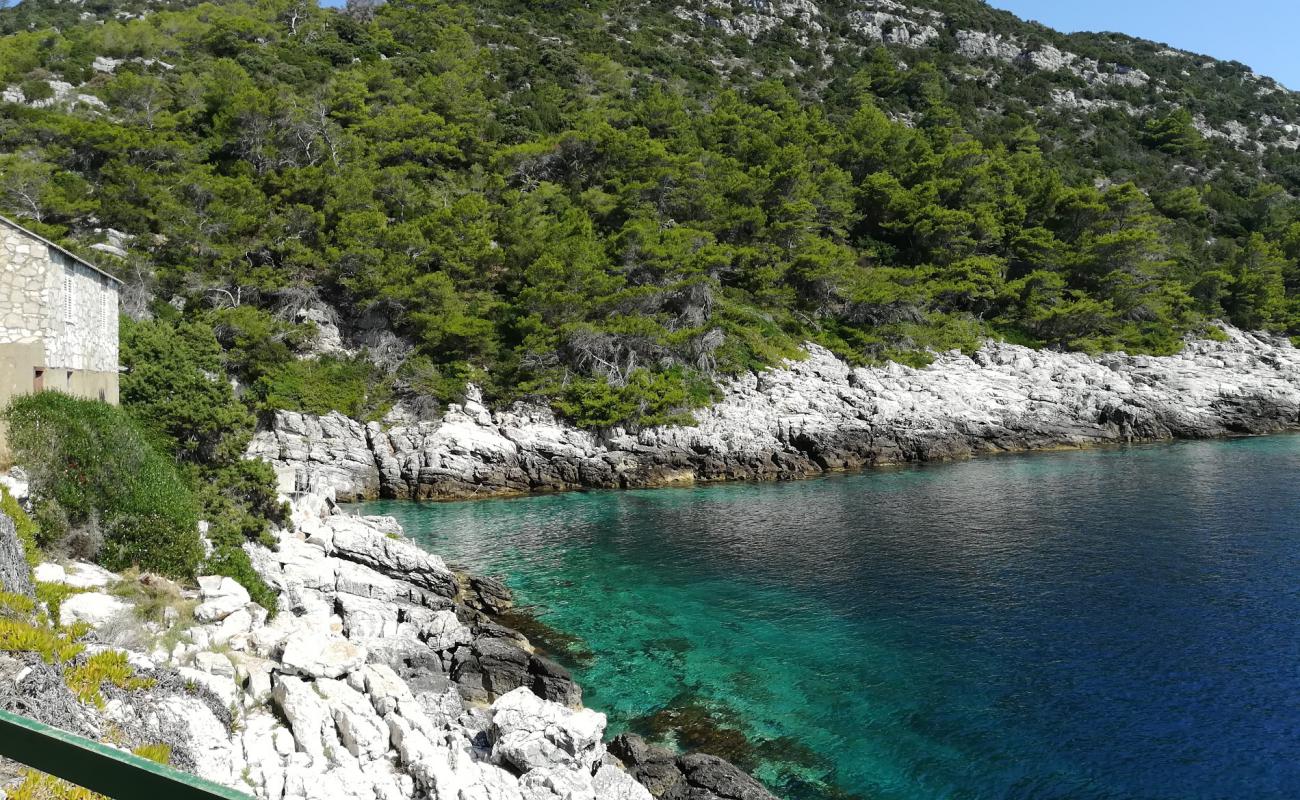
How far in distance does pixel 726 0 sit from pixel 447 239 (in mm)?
73259

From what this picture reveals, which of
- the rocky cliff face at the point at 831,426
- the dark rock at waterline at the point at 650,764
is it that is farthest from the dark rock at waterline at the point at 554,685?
the rocky cliff face at the point at 831,426

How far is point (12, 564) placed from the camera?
7.71 metres

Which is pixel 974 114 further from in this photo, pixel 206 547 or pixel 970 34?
pixel 206 547

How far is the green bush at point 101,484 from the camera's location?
1054 cm

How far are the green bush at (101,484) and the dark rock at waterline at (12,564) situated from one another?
2.37 metres

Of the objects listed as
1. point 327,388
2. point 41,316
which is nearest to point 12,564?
point 41,316

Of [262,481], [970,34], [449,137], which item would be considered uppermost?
[970,34]

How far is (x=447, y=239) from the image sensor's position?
39812 mm

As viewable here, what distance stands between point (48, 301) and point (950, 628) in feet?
A: 60.7

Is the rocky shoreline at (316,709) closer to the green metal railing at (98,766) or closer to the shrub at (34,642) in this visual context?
the shrub at (34,642)

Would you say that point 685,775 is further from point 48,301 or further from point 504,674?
point 48,301

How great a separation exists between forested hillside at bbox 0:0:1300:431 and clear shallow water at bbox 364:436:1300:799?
478 inches

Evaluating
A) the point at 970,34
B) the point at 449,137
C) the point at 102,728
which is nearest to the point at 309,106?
the point at 449,137

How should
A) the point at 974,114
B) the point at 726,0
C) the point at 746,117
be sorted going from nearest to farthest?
1. the point at 746,117
2. the point at 974,114
3. the point at 726,0
